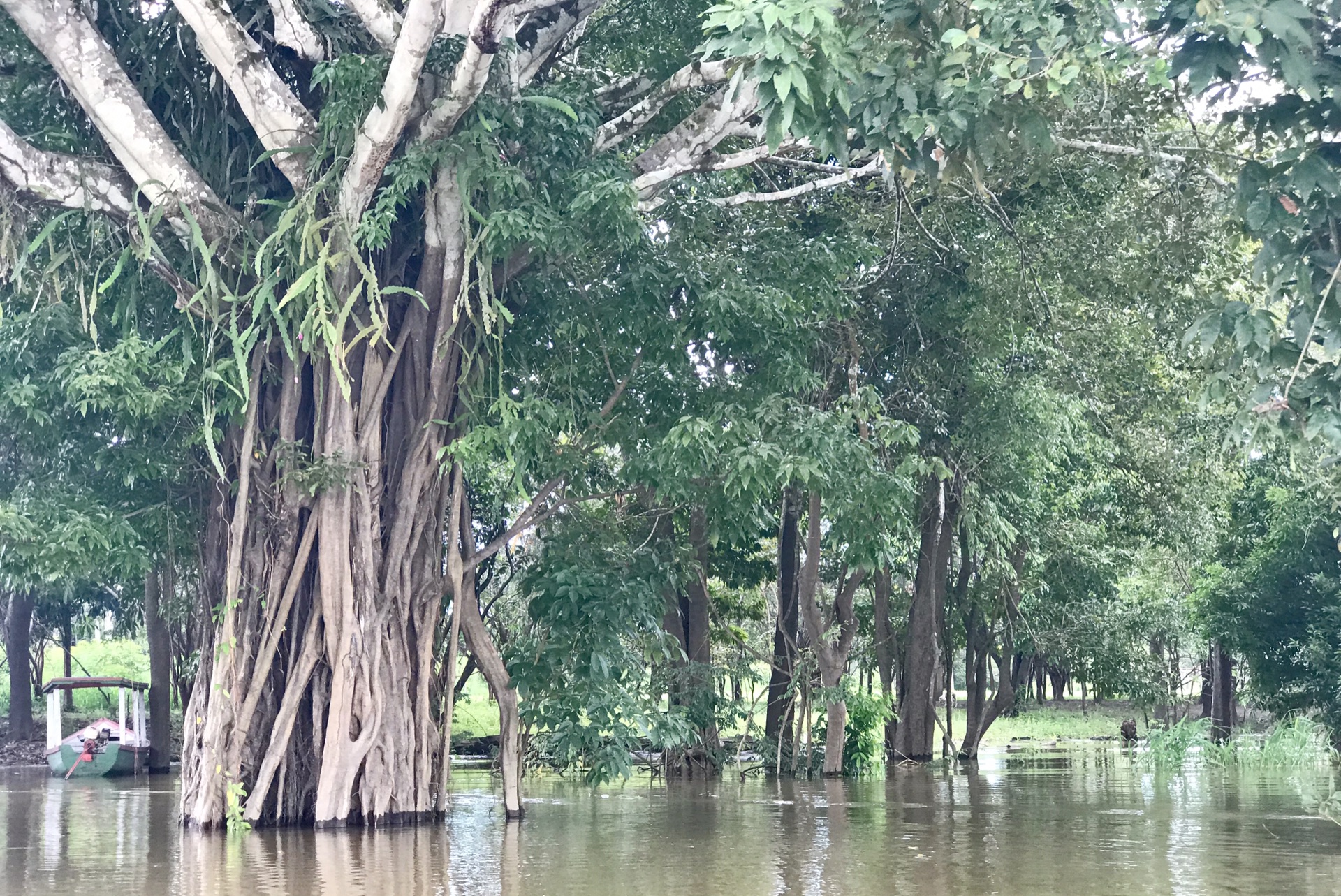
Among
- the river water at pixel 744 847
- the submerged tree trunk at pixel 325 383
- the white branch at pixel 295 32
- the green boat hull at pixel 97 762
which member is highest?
the white branch at pixel 295 32

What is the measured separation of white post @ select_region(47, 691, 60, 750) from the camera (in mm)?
22438

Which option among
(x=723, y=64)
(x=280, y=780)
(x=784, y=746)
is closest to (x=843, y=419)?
(x=723, y=64)

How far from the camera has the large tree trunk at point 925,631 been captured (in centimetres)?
2027

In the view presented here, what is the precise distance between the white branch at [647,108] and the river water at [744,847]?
18.8 feet

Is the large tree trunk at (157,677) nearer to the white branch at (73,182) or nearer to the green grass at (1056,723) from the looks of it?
the white branch at (73,182)

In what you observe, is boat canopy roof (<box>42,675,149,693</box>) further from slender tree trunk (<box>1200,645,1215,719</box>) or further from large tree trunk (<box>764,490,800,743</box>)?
slender tree trunk (<box>1200,645,1215,719</box>)

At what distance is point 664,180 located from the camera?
11.5 m

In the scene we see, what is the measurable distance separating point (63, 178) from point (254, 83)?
68.3 inches

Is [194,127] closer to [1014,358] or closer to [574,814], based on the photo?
[574,814]

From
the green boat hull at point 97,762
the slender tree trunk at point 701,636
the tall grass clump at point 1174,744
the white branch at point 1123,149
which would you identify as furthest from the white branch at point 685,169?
the green boat hull at point 97,762

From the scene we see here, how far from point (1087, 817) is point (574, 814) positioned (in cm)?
462

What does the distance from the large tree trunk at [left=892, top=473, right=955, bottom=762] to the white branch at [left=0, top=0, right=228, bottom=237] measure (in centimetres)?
1167

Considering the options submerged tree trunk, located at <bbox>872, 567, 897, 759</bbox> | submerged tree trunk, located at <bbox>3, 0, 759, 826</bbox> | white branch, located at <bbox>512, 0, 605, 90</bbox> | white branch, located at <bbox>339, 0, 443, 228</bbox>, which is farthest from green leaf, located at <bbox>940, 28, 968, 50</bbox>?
submerged tree trunk, located at <bbox>872, 567, 897, 759</bbox>

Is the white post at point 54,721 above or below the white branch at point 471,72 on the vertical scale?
below
